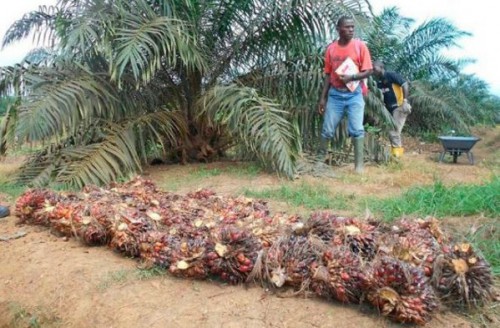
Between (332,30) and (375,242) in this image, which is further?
(332,30)

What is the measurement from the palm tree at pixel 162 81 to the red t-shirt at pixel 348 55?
1.16 ft

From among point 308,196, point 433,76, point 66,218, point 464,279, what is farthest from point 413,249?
point 433,76

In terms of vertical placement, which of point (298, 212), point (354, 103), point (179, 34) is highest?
point (179, 34)

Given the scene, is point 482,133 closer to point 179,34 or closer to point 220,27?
point 220,27

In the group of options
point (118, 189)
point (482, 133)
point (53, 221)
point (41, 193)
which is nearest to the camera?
point (53, 221)

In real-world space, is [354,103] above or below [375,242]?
above

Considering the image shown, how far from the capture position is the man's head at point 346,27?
5.16 metres

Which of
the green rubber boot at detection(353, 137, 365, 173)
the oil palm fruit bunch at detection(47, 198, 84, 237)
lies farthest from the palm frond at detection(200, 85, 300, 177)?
the oil palm fruit bunch at detection(47, 198, 84, 237)

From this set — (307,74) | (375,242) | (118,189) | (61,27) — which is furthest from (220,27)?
(375,242)

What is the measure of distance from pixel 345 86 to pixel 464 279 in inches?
138

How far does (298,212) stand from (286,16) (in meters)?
3.10

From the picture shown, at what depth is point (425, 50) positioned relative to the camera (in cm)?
1218

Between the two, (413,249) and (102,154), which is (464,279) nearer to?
(413,249)

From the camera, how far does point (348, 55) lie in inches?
208
